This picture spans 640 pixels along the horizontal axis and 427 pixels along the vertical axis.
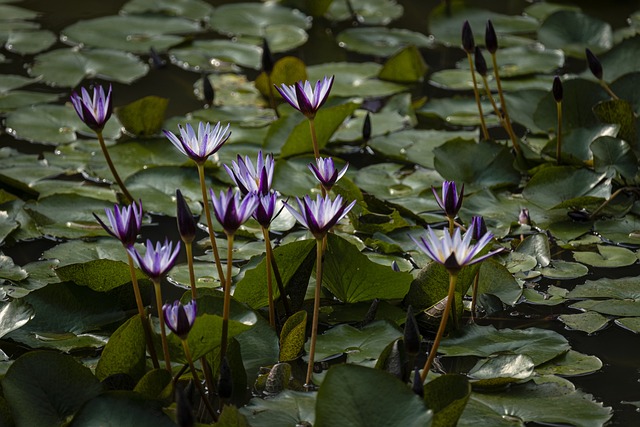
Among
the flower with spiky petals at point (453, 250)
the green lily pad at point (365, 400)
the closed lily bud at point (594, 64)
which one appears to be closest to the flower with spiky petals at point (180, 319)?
the green lily pad at point (365, 400)

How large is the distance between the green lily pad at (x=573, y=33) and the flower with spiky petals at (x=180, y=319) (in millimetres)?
2577

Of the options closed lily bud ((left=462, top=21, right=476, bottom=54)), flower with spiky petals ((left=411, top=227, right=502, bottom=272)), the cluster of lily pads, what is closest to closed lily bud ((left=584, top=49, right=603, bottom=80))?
the cluster of lily pads

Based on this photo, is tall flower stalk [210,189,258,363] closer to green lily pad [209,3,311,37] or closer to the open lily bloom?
the open lily bloom

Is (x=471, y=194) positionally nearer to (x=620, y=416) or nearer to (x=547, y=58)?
(x=620, y=416)

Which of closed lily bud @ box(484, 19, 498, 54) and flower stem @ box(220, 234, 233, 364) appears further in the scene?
closed lily bud @ box(484, 19, 498, 54)

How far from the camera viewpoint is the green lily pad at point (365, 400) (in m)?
1.39

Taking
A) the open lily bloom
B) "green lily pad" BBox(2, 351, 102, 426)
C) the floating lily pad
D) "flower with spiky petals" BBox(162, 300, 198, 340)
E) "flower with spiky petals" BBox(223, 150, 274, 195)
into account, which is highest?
"flower with spiky petals" BBox(223, 150, 274, 195)

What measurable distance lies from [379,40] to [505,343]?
2.21 m

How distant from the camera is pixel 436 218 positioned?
240 cm

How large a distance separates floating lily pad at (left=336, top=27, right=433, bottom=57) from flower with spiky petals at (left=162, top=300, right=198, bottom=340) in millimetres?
2400

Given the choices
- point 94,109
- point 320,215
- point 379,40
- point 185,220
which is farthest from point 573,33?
point 185,220

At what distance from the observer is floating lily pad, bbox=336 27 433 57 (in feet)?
12.1

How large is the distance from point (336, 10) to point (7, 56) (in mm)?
1438

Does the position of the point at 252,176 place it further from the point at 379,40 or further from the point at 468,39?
the point at 379,40
